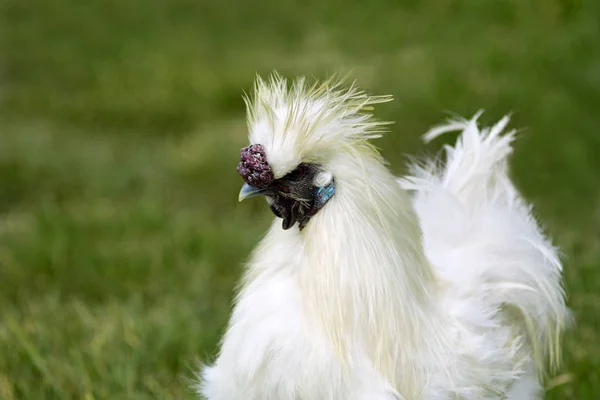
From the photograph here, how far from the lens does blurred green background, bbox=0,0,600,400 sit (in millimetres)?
4125

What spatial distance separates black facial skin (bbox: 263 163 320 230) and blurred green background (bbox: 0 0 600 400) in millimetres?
1564

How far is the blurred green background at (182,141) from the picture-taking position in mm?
4125

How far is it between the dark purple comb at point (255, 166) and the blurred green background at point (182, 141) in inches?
66.5

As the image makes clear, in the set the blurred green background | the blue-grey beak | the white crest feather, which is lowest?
the blurred green background

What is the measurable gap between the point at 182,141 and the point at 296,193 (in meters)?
5.26

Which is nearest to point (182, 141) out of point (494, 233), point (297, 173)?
point (494, 233)

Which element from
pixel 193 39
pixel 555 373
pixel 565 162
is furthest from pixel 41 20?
pixel 555 373

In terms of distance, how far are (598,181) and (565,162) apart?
0.30 metres

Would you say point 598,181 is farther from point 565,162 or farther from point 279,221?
point 279,221

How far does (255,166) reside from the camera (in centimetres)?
233

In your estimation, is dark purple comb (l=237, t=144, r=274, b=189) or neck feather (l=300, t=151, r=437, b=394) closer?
dark purple comb (l=237, t=144, r=274, b=189)

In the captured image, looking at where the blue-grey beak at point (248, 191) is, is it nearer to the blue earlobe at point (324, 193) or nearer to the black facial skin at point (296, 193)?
the black facial skin at point (296, 193)

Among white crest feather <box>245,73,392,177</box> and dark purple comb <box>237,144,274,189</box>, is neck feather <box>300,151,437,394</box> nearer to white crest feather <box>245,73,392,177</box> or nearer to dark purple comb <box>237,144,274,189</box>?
white crest feather <box>245,73,392,177</box>

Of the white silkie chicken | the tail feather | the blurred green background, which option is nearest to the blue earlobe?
the white silkie chicken
